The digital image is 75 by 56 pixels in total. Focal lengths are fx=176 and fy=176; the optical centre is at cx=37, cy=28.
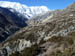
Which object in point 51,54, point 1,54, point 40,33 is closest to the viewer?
point 51,54

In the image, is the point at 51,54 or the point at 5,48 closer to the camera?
the point at 51,54

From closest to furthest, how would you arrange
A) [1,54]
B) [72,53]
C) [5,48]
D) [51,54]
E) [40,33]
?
[72,53] < [51,54] < [1,54] < [5,48] < [40,33]

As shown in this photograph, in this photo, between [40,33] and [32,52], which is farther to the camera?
[40,33]

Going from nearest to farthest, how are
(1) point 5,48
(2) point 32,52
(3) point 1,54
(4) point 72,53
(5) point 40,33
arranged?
(4) point 72,53 < (2) point 32,52 < (3) point 1,54 < (1) point 5,48 < (5) point 40,33

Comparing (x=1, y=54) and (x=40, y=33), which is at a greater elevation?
(x=40, y=33)

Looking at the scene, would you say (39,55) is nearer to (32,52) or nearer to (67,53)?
(32,52)

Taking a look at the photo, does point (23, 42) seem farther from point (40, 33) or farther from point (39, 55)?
point (39, 55)

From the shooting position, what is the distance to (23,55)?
3634 centimetres

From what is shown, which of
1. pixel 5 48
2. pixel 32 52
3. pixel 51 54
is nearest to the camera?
pixel 51 54

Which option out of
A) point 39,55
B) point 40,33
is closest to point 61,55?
point 39,55

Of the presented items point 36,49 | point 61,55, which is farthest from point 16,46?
point 61,55

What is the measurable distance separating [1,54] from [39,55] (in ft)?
232

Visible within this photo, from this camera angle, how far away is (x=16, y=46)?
117875 millimetres

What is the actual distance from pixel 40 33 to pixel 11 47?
34487 mm
